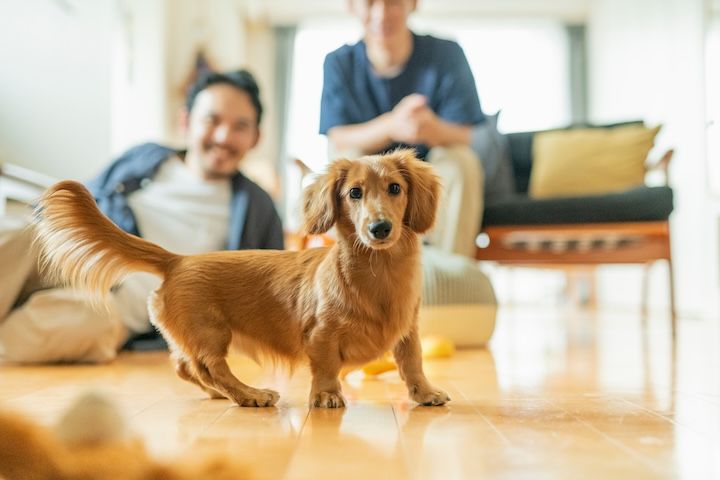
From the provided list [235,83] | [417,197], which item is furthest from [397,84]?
[417,197]

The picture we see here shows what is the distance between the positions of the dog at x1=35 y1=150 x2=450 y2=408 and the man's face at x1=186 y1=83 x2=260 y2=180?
47.4 inches

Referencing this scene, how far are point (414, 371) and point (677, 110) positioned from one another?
16.1 feet

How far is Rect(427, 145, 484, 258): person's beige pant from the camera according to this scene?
113 inches

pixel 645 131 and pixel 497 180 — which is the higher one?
pixel 645 131

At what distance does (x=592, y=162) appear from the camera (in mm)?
4266

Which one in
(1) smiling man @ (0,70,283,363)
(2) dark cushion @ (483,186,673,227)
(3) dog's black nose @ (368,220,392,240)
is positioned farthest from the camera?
(2) dark cushion @ (483,186,673,227)

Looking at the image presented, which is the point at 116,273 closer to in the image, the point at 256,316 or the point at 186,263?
the point at 186,263

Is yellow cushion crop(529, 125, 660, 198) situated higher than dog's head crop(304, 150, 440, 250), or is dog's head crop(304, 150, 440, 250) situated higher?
yellow cushion crop(529, 125, 660, 198)

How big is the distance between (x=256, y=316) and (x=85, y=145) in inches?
87.9

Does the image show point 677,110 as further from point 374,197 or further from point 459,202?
point 374,197

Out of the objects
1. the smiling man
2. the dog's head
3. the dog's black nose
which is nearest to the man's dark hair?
the smiling man

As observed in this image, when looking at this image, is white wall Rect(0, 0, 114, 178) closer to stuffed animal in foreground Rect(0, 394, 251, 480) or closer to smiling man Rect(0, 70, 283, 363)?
smiling man Rect(0, 70, 283, 363)

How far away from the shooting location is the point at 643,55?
6.19 m

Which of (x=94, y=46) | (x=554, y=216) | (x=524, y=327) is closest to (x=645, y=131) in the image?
(x=554, y=216)
